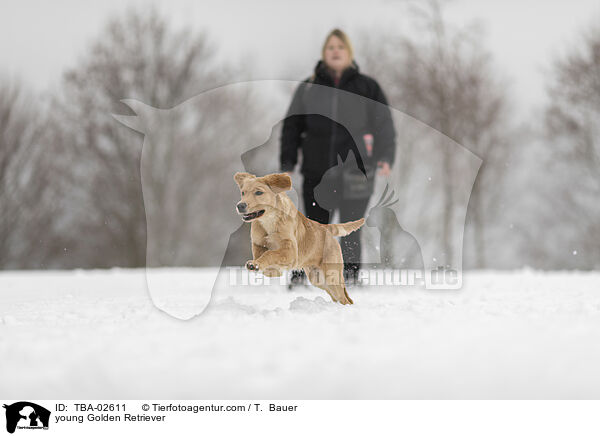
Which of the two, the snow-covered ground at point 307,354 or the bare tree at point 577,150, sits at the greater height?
the bare tree at point 577,150

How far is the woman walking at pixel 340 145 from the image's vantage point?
9.46ft

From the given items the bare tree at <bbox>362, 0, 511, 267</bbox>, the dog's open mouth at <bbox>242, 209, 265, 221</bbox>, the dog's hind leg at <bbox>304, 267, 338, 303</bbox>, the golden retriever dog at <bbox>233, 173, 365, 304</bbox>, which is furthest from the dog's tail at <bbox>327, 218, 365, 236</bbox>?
the bare tree at <bbox>362, 0, 511, 267</bbox>

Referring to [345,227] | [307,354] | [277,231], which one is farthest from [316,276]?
[307,354]

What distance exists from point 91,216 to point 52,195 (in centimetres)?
157

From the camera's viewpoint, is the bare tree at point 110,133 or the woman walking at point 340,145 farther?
the bare tree at point 110,133

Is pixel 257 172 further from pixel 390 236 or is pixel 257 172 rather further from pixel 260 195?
pixel 390 236

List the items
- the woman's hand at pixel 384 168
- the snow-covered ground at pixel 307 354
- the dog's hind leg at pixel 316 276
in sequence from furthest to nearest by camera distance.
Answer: the woman's hand at pixel 384 168 < the dog's hind leg at pixel 316 276 < the snow-covered ground at pixel 307 354

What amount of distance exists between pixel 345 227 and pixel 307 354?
1.14 metres

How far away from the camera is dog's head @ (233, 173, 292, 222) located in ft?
7.41

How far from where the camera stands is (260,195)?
2293 millimetres

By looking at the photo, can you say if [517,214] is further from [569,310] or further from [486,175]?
[569,310]
